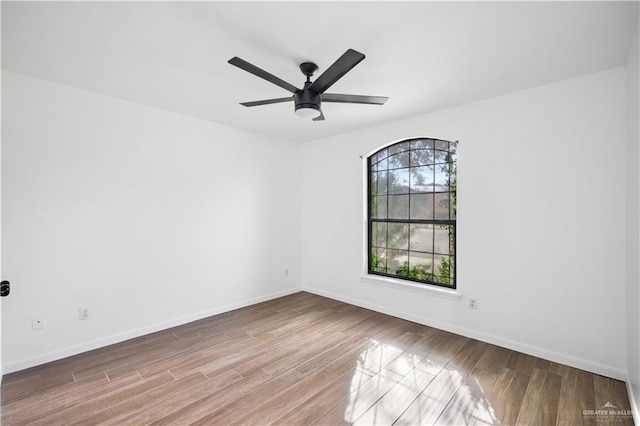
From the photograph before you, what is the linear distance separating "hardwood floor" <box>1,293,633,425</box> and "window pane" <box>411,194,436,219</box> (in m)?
1.36

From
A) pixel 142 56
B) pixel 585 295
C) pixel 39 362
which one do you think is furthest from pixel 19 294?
pixel 585 295

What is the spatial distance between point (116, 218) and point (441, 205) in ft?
11.8

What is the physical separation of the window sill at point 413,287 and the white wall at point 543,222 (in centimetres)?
7

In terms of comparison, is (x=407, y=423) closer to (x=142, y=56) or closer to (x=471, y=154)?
(x=471, y=154)

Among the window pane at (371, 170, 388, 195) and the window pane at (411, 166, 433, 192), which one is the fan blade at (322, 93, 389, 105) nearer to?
the window pane at (411, 166, 433, 192)

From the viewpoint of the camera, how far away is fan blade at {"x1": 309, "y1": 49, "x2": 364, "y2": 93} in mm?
1744

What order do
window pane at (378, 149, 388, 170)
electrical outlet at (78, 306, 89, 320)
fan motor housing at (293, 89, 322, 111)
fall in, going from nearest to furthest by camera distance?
fan motor housing at (293, 89, 322, 111)
electrical outlet at (78, 306, 89, 320)
window pane at (378, 149, 388, 170)

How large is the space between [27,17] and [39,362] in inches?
107

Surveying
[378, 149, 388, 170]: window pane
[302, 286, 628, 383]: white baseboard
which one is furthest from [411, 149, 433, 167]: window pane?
[302, 286, 628, 383]: white baseboard

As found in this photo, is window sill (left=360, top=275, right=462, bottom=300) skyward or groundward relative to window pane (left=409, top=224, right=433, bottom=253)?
groundward

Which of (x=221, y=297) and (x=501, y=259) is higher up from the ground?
(x=501, y=259)

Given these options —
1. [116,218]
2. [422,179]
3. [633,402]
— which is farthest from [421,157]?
[116,218]

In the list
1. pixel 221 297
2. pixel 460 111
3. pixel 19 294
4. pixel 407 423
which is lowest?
pixel 407 423

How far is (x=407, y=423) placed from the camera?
1.93m
